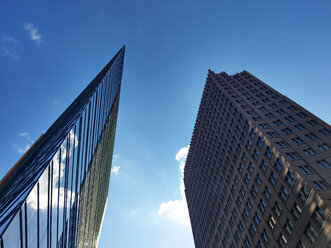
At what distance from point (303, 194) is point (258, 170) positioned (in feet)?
37.6

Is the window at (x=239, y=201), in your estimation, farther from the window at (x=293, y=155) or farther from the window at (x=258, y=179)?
the window at (x=293, y=155)

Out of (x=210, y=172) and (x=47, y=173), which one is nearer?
(x=47, y=173)

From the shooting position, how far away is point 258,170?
3984 cm

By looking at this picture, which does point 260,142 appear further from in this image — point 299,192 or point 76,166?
point 76,166

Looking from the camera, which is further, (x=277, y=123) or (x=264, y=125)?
(x=264, y=125)

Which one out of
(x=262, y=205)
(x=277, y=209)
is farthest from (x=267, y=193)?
(x=277, y=209)

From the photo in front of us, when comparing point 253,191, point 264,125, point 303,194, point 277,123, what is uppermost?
point 264,125

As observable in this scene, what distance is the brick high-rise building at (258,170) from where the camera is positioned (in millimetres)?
28359

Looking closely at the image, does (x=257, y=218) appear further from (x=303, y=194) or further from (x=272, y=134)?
(x=272, y=134)

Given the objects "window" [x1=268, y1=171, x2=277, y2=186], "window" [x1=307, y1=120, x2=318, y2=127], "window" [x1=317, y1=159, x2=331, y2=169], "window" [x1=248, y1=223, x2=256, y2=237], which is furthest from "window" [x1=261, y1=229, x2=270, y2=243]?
"window" [x1=307, y1=120, x2=318, y2=127]

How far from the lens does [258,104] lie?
5044cm

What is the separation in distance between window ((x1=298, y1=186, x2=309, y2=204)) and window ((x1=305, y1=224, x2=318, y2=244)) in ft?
10.2

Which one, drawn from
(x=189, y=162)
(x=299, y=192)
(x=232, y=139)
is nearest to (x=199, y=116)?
(x=189, y=162)

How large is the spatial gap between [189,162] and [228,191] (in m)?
34.9
